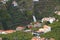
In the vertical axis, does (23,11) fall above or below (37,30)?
above

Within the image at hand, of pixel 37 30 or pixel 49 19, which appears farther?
pixel 49 19

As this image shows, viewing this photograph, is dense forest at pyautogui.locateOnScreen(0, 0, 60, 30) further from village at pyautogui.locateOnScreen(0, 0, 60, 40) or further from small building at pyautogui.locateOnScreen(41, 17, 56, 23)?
small building at pyautogui.locateOnScreen(41, 17, 56, 23)

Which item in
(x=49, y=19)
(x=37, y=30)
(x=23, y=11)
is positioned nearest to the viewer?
(x=37, y=30)

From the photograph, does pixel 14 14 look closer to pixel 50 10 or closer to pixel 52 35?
pixel 50 10

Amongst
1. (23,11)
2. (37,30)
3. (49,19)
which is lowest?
(37,30)

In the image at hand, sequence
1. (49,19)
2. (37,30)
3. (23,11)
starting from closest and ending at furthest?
(37,30) < (49,19) < (23,11)

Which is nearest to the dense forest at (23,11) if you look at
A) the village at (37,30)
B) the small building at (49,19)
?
the village at (37,30)

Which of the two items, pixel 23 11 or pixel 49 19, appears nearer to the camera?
pixel 49 19

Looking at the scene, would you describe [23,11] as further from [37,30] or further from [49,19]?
[37,30]

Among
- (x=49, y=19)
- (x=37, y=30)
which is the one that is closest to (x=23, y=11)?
(x=49, y=19)
